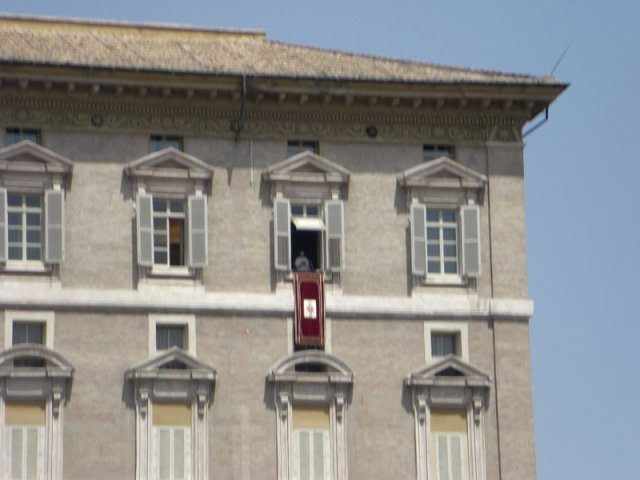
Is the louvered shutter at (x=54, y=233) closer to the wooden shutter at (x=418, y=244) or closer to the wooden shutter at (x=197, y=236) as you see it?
the wooden shutter at (x=197, y=236)

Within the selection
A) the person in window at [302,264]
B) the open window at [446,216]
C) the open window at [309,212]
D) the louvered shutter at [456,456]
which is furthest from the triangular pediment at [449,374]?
the person in window at [302,264]

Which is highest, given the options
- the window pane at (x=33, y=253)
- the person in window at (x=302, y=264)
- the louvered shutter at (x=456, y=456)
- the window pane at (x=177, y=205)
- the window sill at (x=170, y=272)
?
the window pane at (x=177, y=205)

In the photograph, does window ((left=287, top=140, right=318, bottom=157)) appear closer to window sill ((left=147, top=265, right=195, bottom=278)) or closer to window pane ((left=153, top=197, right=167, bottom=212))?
window pane ((left=153, top=197, right=167, bottom=212))

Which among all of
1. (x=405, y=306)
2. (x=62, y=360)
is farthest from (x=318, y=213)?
(x=62, y=360)

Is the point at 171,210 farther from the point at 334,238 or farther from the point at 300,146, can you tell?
the point at 334,238

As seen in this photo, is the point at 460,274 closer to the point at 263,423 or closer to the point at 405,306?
the point at 405,306

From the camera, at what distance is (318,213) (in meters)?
67.4

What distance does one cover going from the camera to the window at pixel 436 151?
225 feet

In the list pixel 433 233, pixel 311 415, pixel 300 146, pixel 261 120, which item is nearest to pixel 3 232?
pixel 261 120

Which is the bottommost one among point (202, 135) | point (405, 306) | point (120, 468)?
point (120, 468)

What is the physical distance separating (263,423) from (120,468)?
402 cm

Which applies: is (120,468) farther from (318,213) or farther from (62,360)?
(318,213)

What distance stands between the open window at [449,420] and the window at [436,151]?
5.73 m

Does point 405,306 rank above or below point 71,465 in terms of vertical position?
above
